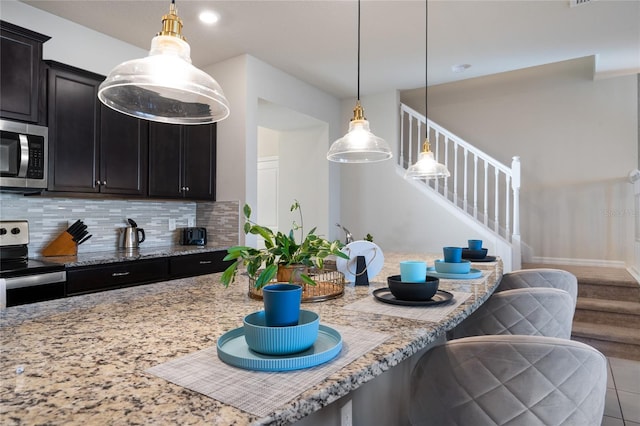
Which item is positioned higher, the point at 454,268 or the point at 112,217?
the point at 112,217

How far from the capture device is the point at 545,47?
3646mm

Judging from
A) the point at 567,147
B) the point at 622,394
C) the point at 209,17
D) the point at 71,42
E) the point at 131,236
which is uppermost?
the point at 209,17

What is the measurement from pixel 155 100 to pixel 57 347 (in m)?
0.94

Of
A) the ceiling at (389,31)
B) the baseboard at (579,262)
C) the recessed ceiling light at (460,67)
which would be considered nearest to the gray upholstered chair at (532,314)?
the ceiling at (389,31)

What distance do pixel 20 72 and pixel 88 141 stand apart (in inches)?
23.9

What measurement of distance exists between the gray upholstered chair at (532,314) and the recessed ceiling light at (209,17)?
285cm

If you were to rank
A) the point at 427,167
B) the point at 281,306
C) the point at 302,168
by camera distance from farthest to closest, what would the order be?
the point at 302,168 < the point at 427,167 < the point at 281,306

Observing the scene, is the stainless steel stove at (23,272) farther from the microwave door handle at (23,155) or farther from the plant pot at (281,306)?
the plant pot at (281,306)

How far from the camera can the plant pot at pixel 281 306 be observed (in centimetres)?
80

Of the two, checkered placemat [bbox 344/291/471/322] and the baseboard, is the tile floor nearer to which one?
checkered placemat [bbox 344/291/471/322]

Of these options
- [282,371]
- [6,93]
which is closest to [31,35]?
[6,93]

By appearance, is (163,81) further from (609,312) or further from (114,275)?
(609,312)

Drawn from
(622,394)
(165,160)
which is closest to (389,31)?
(165,160)

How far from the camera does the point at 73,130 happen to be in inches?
114
